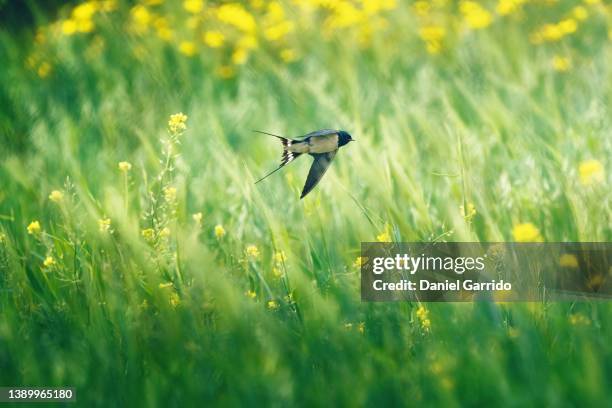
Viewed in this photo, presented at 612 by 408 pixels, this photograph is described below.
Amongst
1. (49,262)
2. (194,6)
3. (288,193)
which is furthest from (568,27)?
(49,262)

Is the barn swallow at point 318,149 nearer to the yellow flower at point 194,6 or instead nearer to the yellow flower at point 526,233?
the yellow flower at point 526,233

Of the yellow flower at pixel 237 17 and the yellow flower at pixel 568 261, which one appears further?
the yellow flower at pixel 237 17

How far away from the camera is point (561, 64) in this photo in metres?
2.97

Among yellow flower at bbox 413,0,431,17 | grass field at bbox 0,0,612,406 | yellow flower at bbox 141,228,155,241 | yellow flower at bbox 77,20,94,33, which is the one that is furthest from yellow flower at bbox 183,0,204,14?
yellow flower at bbox 141,228,155,241

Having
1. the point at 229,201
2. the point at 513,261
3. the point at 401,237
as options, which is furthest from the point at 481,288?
A: the point at 229,201

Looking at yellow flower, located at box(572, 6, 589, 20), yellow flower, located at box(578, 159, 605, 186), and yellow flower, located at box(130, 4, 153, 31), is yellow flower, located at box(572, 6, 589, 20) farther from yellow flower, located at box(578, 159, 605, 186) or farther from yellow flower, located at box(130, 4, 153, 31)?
yellow flower, located at box(130, 4, 153, 31)

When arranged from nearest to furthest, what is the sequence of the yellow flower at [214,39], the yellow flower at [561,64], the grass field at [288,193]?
the grass field at [288,193], the yellow flower at [561,64], the yellow flower at [214,39]

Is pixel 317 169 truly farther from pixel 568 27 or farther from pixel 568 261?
pixel 568 27

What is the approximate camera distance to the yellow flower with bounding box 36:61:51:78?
307 cm

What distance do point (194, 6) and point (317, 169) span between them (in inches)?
61.6

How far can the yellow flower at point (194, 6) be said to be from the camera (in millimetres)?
3271

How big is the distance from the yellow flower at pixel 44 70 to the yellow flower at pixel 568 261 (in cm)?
195

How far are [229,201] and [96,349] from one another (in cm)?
65

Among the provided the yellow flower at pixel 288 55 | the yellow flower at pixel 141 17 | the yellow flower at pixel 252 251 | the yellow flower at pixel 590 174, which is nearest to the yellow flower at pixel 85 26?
the yellow flower at pixel 141 17
